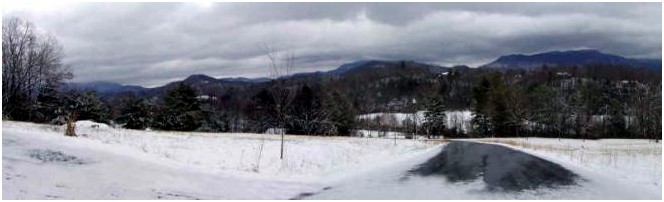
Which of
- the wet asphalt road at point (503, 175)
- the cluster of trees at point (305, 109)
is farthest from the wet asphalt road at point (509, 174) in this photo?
the cluster of trees at point (305, 109)

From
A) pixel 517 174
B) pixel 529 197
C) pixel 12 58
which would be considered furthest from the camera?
pixel 12 58

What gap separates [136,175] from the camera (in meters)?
17.7

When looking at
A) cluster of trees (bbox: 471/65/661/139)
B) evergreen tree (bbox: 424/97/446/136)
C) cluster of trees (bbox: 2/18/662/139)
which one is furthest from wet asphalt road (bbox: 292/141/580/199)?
evergreen tree (bbox: 424/97/446/136)

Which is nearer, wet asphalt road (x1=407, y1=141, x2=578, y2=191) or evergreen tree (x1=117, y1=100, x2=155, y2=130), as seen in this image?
wet asphalt road (x1=407, y1=141, x2=578, y2=191)

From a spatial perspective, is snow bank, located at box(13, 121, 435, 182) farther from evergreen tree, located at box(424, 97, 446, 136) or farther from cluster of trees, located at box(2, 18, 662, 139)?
evergreen tree, located at box(424, 97, 446, 136)

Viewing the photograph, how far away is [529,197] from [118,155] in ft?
42.9

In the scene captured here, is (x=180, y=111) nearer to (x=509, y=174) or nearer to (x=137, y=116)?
(x=137, y=116)

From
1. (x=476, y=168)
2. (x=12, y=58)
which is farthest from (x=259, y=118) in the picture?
(x=476, y=168)

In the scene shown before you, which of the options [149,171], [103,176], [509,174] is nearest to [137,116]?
[509,174]

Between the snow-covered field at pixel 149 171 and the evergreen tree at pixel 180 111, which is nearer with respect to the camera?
the snow-covered field at pixel 149 171

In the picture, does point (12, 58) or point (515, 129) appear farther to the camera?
point (515, 129)

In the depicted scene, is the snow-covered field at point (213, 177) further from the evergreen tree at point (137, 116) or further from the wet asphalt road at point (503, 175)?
the evergreen tree at point (137, 116)

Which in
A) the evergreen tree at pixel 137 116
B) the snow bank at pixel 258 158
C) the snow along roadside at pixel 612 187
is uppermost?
the evergreen tree at pixel 137 116

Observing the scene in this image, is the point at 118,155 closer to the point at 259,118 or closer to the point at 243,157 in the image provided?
the point at 243,157
